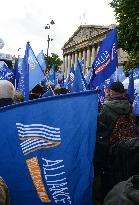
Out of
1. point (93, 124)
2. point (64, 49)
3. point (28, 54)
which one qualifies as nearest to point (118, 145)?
point (93, 124)

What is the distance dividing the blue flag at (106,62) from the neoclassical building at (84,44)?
58706 millimetres

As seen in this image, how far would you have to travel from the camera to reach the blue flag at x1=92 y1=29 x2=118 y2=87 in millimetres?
6797

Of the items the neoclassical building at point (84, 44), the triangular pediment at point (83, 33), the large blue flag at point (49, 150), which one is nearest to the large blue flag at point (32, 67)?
the large blue flag at point (49, 150)

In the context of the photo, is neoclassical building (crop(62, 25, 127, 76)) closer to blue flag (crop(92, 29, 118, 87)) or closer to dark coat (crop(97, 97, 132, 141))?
blue flag (crop(92, 29, 118, 87))

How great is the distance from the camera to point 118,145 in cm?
382

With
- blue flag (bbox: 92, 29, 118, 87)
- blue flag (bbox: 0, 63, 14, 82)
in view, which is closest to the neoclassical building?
blue flag (bbox: 0, 63, 14, 82)

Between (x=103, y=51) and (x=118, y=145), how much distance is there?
10.9 ft

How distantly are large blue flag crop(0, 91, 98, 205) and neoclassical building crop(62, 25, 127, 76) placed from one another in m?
62.7

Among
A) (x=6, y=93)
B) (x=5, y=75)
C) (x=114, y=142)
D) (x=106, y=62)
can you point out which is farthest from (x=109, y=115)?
(x=5, y=75)

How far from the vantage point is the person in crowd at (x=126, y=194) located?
2070 mm

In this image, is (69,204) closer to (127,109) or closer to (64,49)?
(127,109)

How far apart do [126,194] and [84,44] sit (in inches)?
3282

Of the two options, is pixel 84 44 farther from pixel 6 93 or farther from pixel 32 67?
pixel 6 93

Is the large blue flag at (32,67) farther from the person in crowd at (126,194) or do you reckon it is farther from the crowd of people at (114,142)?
the person in crowd at (126,194)
